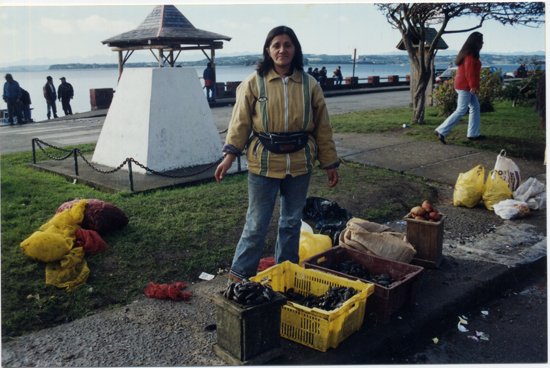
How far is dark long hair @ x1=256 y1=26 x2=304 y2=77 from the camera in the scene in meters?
3.39

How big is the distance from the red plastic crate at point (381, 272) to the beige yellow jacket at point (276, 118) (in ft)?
2.64

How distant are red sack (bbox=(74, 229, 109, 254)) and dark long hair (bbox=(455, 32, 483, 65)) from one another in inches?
289

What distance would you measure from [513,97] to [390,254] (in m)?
15.0

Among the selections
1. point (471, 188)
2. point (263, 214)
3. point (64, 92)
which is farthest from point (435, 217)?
point (64, 92)

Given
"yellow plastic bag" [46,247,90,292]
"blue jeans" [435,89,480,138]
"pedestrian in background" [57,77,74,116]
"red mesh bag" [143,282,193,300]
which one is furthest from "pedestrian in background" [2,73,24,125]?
"red mesh bag" [143,282,193,300]

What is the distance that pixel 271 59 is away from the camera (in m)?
3.48

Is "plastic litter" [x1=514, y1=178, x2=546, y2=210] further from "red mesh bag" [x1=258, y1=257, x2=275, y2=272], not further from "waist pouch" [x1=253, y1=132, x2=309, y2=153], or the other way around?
"waist pouch" [x1=253, y1=132, x2=309, y2=153]

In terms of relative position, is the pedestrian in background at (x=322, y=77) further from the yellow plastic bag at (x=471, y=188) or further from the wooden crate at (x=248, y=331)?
the wooden crate at (x=248, y=331)

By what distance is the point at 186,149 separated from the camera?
8.31 m

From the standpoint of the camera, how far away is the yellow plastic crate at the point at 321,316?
301cm

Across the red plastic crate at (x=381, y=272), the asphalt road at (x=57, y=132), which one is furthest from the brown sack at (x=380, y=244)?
the asphalt road at (x=57, y=132)

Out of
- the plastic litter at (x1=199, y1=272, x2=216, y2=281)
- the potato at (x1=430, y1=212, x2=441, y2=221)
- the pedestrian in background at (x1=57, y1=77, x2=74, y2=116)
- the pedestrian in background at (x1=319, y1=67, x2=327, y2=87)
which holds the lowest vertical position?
the plastic litter at (x1=199, y1=272, x2=216, y2=281)

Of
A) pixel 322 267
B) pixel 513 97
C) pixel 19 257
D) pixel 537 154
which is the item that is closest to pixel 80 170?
pixel 19 257

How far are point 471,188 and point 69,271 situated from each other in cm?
467
